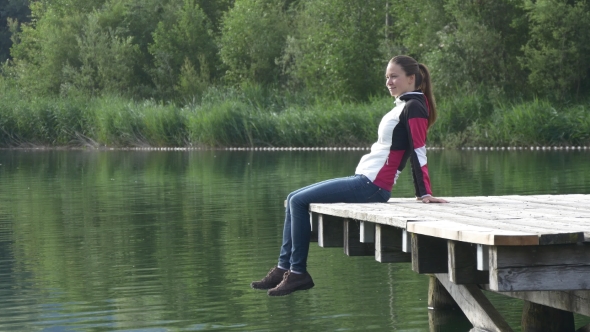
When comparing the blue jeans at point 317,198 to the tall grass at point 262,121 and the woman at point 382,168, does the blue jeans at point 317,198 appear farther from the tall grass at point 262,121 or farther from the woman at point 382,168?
the tall grass at point 262,121

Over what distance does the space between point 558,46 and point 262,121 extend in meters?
11.3

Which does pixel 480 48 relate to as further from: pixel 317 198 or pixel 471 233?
pixel 471 233

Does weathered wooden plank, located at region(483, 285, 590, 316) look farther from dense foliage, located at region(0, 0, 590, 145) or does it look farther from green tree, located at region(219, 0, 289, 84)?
green tree, located at region(219, 0, 289, 84)

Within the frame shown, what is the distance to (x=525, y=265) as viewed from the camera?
5699 mm

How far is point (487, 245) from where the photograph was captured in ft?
19.1

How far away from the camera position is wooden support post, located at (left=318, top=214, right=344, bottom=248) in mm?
8172

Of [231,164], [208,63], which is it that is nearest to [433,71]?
[231,164]

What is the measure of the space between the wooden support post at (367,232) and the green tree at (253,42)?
45.0 meters

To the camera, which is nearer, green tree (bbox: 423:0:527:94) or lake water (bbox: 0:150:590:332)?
lake water (bbox: 0:150:590:332)

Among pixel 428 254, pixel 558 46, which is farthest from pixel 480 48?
pixel 428 254

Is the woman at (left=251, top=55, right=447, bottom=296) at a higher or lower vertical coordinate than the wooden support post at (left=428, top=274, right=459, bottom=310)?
higher

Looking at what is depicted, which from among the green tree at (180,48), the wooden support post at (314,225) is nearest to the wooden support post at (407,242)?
the wooden support post at (314,225)

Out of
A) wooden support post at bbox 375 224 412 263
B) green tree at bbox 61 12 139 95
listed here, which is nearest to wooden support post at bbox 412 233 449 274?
wooden support post at bbox 375 224 412 263

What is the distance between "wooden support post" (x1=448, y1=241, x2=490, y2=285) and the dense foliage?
32550 mm
